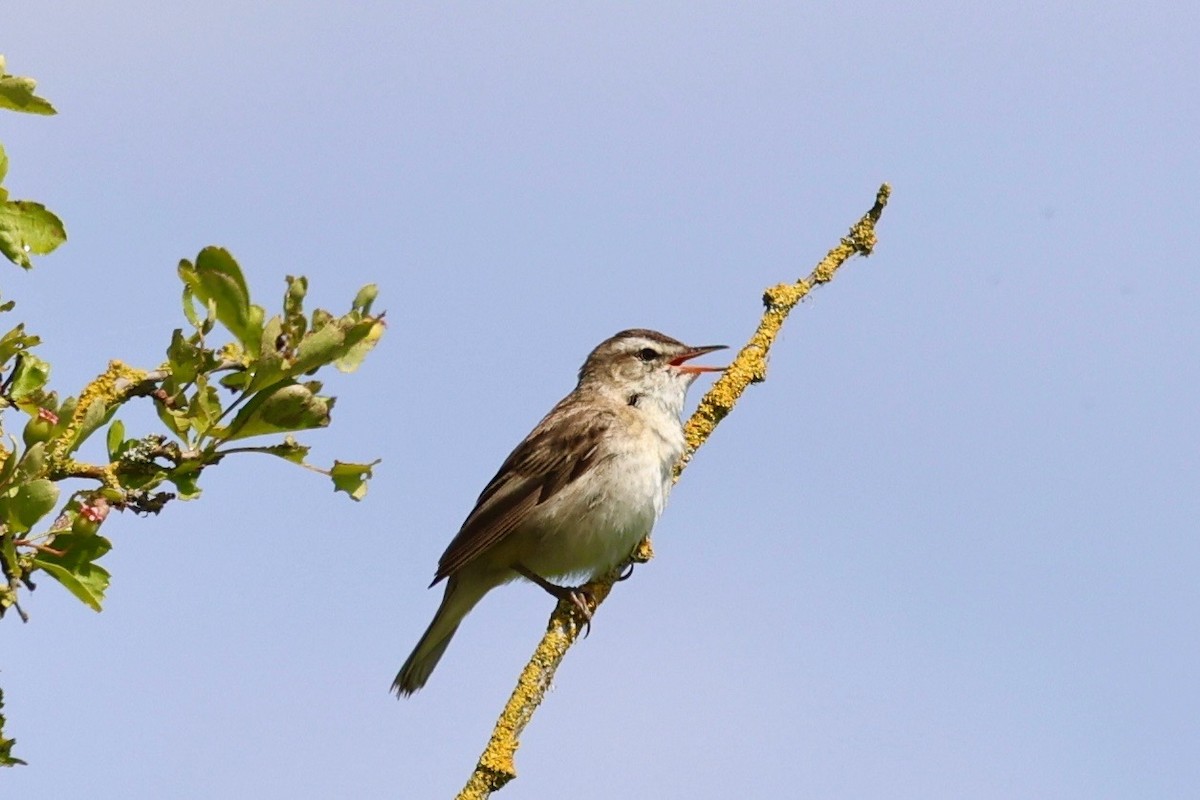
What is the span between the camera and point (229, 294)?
3512 mm

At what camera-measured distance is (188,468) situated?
357cm

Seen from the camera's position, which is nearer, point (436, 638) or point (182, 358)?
point (182, 358)

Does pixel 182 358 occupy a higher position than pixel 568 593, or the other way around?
pixel 568 593

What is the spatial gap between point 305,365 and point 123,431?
19.9 inches

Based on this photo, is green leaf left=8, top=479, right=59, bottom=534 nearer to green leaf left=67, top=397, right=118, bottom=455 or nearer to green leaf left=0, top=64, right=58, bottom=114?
green leaf left=67, top=397, right=118, bottom=455

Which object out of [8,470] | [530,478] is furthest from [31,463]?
[530,478]

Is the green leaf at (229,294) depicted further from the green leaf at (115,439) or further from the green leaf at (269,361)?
the green leaf at (115,439)

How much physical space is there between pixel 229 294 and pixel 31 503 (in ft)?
2.17

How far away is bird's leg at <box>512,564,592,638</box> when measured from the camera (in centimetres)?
582

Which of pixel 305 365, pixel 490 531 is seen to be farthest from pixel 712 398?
pixel 305 365

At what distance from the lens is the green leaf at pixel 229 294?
352 centimetres

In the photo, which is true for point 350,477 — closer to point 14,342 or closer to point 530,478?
point 14,342

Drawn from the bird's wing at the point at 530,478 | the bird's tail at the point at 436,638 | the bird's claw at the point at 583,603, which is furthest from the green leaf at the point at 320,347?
the bird's tail at the point at 436,638

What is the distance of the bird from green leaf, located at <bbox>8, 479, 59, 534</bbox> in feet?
13.4
